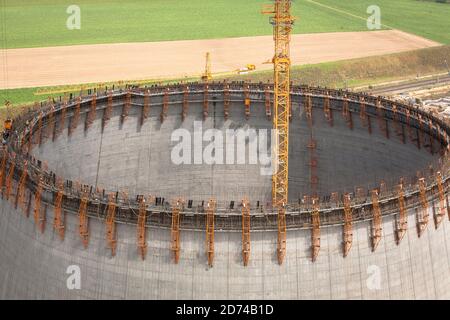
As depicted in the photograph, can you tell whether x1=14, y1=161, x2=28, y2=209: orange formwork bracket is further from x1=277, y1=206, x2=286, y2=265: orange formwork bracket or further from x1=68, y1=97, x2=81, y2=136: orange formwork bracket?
x1=277, y1=206, x2=286, y2=265: orange formwork bracket

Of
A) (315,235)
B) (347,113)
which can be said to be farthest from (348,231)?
(347,113)

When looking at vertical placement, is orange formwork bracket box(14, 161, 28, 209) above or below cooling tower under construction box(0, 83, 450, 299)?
above

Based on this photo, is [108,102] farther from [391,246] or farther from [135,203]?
[391,246]

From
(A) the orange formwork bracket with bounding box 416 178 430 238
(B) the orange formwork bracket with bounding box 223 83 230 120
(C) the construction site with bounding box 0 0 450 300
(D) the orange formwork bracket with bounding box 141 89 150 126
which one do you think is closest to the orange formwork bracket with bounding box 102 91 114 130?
(D) the orange formwork bracket with bounding box 141 89 150 126

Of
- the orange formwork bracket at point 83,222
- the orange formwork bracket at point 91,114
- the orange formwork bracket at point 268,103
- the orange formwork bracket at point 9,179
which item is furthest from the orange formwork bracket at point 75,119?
the orange formwork bracket at point 83,222

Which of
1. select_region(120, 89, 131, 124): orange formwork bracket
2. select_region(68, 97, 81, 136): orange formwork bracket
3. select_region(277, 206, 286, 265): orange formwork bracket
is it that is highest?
select_region(120, 89, 131, 124): orange formwork bracket

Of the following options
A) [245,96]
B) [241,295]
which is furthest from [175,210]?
[245,96]
